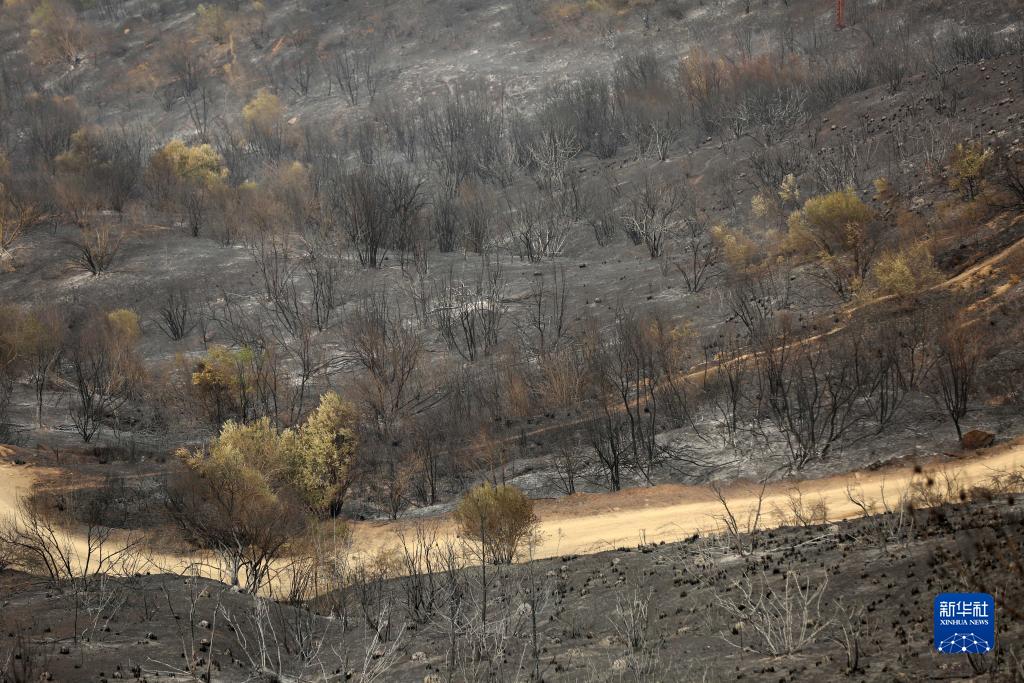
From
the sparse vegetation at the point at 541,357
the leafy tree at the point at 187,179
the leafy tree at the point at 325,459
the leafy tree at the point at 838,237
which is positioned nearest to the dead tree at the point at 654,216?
the sparse vegetation at the point at 541,357

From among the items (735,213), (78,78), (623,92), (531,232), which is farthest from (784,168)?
(78,78)

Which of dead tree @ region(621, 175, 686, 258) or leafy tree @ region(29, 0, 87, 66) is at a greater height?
leafy tree @ region(29, 0, 87, 66)

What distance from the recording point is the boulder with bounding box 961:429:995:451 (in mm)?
30828

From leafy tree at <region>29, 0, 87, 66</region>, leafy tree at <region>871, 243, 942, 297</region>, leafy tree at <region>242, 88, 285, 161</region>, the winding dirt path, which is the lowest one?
the winding dirt path

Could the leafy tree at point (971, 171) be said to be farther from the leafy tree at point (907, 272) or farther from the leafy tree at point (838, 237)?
the leafy tree at point (907, 272)

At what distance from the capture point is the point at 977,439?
102ft

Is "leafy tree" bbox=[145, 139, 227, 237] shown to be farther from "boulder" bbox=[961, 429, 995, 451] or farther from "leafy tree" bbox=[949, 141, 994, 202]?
"boulder" bbox=[961, 429, 995, 451]

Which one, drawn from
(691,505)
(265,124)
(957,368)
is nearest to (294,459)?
(691,505)

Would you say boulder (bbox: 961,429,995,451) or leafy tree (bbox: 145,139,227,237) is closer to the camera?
boulder (bbox: 961,429,995,451)

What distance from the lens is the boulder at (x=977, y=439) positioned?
101 feet

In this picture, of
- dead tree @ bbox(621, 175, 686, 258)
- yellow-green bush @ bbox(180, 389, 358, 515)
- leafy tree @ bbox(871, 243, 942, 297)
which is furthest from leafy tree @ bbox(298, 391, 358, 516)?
dead tree @ bbox(621, 175, 686, 258)

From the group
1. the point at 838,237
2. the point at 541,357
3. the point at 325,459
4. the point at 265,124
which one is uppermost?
the point at 265,124

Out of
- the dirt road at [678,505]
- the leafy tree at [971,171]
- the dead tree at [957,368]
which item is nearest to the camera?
the dirt road at [678,505]

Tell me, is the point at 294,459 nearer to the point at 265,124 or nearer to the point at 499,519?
the point at 499,519
